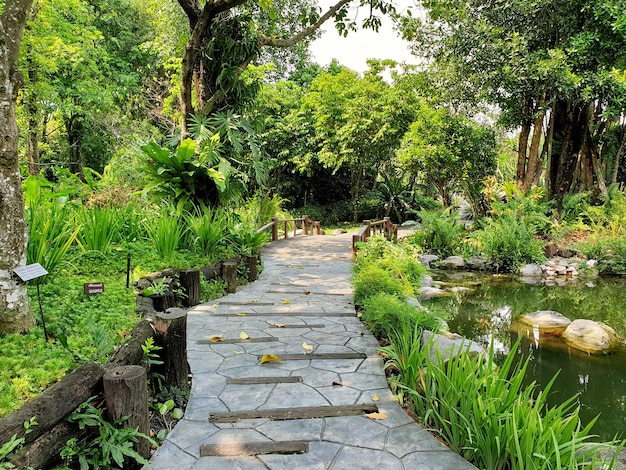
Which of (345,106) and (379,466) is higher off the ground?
(345,106)

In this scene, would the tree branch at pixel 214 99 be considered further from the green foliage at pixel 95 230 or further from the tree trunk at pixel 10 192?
the tree trunk at pixel 10 192

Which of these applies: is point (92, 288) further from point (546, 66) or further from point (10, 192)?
point (546, 66)

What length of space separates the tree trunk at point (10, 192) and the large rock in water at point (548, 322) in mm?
5849

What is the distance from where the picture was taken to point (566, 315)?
6.48 metres

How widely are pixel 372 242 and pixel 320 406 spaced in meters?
3.93

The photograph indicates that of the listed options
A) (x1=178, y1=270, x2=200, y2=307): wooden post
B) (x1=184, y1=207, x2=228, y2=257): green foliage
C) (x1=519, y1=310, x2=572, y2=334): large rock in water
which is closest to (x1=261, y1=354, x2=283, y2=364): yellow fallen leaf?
(x1=178, y1=270, x2=200, y2=307): wooden post

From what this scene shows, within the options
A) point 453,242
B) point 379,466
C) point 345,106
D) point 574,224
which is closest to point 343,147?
point 345,106

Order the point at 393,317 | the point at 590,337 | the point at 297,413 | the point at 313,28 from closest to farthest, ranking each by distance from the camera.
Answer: the point at 297,413
the point at 393,317
the point at 590,337
the point at 313,28

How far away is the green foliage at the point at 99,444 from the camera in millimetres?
1832

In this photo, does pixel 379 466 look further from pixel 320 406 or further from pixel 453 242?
pixel 453 242

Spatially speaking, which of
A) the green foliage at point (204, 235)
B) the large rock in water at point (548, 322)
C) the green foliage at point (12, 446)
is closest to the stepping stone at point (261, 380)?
the green foliage at point (12, 446)

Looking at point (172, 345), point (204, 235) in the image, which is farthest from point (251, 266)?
point (172, 345)

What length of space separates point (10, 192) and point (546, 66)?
9827mm

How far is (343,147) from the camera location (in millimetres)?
15383
